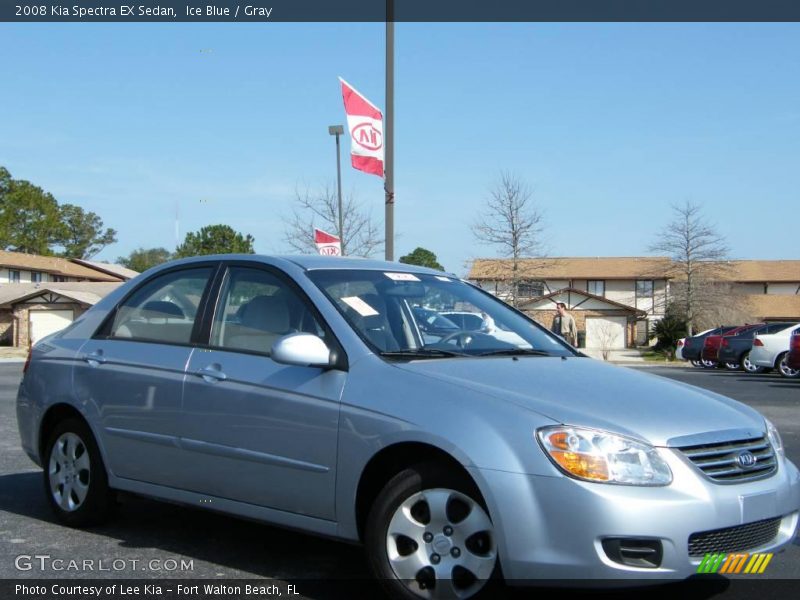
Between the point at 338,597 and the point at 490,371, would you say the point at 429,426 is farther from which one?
the point at 338,597

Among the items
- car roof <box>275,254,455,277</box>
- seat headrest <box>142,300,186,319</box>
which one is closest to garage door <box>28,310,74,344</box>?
seat headrest <box>142,300,186,319</box>

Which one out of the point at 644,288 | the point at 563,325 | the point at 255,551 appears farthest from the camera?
the point at 644,288

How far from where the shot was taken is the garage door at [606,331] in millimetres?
61344

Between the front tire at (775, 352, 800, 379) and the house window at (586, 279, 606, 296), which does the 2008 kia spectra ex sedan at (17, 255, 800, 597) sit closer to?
the front tire at (775, 352, 800, 379)

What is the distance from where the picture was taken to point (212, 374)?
4863 mm

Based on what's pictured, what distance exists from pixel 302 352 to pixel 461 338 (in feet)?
3.08

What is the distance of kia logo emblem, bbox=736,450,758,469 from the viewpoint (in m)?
3.90

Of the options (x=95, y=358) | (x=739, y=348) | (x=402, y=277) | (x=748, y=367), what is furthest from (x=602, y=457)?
(x=739, y=348)

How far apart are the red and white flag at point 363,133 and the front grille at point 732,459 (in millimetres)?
9377

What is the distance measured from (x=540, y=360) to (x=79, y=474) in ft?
9.40

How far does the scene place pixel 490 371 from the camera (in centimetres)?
429

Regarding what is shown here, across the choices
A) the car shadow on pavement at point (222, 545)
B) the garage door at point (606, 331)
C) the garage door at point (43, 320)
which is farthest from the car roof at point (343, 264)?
the garage door at point (606, 331)

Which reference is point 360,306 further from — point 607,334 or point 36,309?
point 607,334
